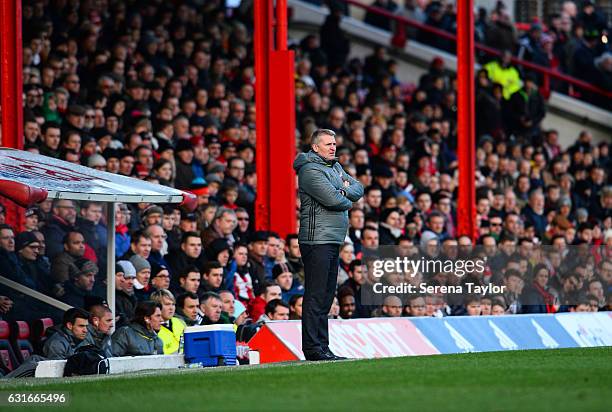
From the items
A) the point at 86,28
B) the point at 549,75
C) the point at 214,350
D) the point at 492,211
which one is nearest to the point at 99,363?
the point at 214,350

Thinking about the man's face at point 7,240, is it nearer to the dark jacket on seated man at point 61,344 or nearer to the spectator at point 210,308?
the dark jacket on seated man at point 61,344

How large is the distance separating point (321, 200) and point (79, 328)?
7.98 feet

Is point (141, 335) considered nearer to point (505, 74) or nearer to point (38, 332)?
point (38, 332)

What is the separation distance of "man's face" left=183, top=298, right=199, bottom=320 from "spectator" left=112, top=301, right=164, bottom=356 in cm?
89

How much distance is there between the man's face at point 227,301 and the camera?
14.1 m

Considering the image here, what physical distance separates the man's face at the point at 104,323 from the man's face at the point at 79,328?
0.25 metres

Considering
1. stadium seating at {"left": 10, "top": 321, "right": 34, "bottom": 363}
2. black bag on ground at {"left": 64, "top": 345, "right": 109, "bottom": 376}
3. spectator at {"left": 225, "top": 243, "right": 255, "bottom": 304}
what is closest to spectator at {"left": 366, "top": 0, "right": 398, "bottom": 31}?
spectator at {"left": 225, "top": 243, "right": 255, "bottom": 304}

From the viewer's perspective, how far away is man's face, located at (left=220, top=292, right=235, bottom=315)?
46.2 ft

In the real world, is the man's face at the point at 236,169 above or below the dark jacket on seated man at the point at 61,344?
above

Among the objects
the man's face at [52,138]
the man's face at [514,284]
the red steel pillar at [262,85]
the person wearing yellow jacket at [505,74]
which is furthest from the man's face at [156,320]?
the person wearing yellow jacket at [505,74]

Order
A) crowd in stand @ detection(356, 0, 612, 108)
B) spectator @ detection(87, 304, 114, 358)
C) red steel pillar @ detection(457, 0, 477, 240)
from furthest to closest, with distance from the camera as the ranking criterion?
1. crowd in stand @ detection(356, 0, 612, 108)
2. red steel pillar @ detection(457, 0, 477, 240)
3. spectator @ detection(87, 304, 114, 358)

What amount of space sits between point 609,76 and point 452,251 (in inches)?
424

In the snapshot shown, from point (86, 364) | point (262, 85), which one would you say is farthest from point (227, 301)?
point (262, 85)

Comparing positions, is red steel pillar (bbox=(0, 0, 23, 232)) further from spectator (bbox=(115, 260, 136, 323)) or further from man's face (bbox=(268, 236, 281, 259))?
man's face (bbox=(268, 236, 281, 259))
